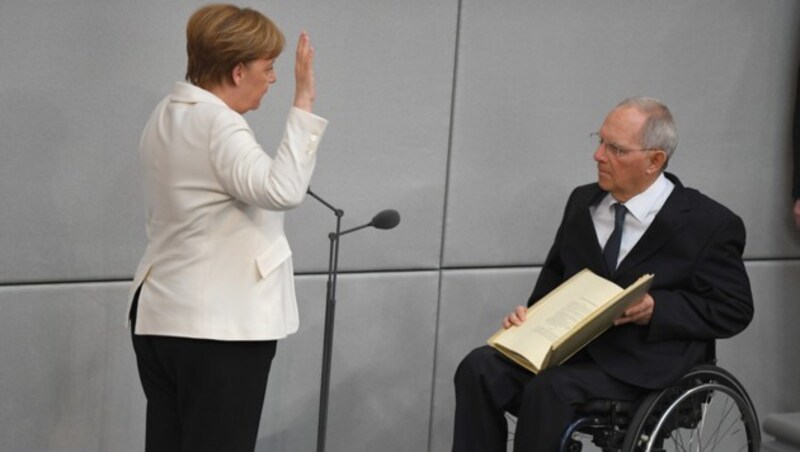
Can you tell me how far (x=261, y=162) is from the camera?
276 cm

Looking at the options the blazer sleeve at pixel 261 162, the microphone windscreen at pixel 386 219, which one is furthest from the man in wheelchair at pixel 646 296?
the blazer sleeve at pixel 261 162

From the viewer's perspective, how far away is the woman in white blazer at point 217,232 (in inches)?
111

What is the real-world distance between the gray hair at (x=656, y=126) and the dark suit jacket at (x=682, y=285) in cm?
14

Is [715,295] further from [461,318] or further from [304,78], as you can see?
[304,78]

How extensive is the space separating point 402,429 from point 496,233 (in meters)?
0.71

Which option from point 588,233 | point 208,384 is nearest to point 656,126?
point 588,233

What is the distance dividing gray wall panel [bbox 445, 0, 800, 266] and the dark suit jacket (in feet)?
2.51

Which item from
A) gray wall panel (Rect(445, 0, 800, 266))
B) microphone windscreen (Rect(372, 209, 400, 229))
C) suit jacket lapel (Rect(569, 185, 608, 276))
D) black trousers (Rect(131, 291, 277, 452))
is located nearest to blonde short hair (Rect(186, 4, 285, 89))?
black trousers (Rect(131, 291, 277, 452))

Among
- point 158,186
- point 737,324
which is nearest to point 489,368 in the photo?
point 737,324

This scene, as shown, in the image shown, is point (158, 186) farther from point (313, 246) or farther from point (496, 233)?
point (496, 233)

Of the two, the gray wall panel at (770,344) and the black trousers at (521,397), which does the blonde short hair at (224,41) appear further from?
the gray wall panel at (770,344)

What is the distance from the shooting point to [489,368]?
3.54 m

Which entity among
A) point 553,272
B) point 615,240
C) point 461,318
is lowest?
point 461,318

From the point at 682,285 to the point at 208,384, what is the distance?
4.49ft
